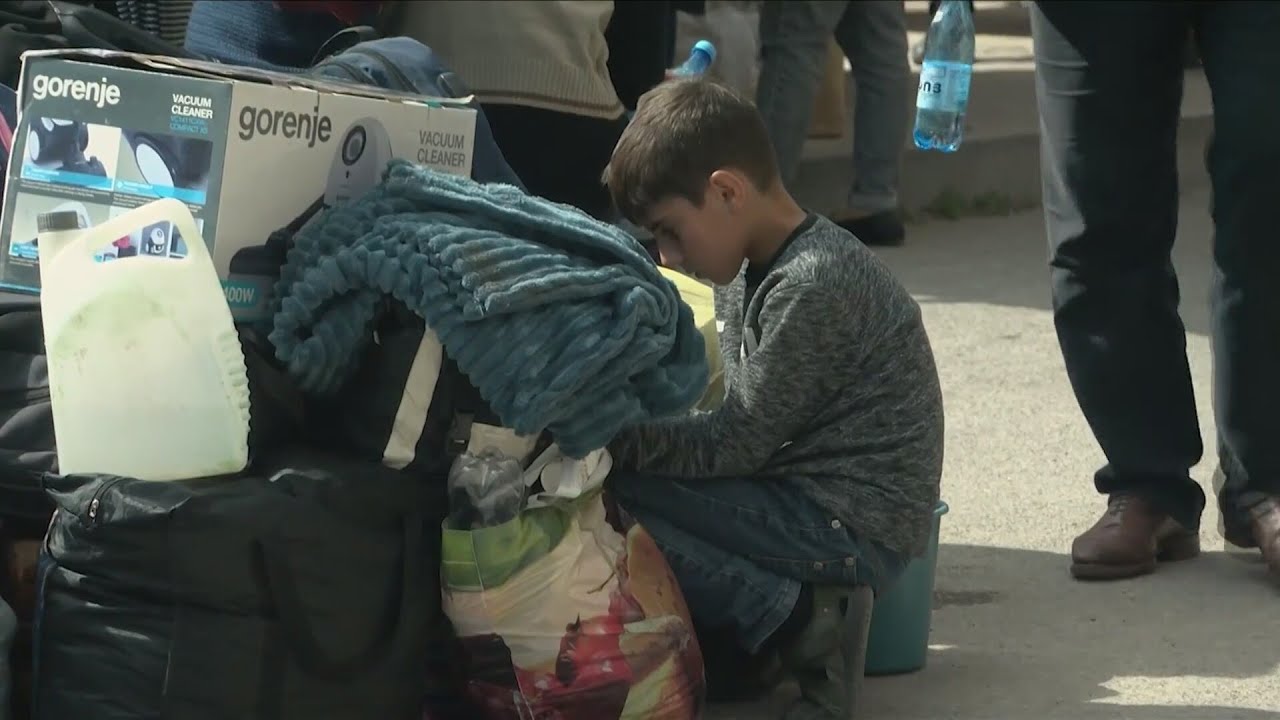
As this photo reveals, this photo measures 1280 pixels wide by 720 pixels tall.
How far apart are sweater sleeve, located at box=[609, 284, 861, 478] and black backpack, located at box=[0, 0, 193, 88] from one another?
1.08m

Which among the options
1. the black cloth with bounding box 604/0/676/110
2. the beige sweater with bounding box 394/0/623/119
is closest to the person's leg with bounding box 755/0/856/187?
Result: the black cloth with bounding box 604/0/676/110

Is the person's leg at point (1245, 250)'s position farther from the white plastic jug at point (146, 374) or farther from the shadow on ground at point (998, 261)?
the shadow on ground at point (998, 261)

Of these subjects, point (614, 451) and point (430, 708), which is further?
point (614, 451)

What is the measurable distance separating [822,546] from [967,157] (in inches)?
208

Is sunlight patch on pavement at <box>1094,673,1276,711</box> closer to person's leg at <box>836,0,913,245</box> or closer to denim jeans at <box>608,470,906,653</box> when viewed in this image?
denim jeans at <box>608,470,906,653</box>

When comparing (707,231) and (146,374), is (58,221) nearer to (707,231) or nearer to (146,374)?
(146,374)

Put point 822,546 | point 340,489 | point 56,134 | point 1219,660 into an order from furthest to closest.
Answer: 1. point 1219,660
2. point 822,546
3. point 56,134
4. point 340,489

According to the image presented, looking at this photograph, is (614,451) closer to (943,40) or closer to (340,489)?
(340,489)

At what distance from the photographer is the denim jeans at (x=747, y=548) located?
2.96 m

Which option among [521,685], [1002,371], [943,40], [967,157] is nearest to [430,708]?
[521,685]

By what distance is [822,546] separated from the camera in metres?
2.96

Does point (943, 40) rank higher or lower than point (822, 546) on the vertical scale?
higher

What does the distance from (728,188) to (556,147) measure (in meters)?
1.17

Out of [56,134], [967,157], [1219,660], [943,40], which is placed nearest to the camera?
[56,134]
